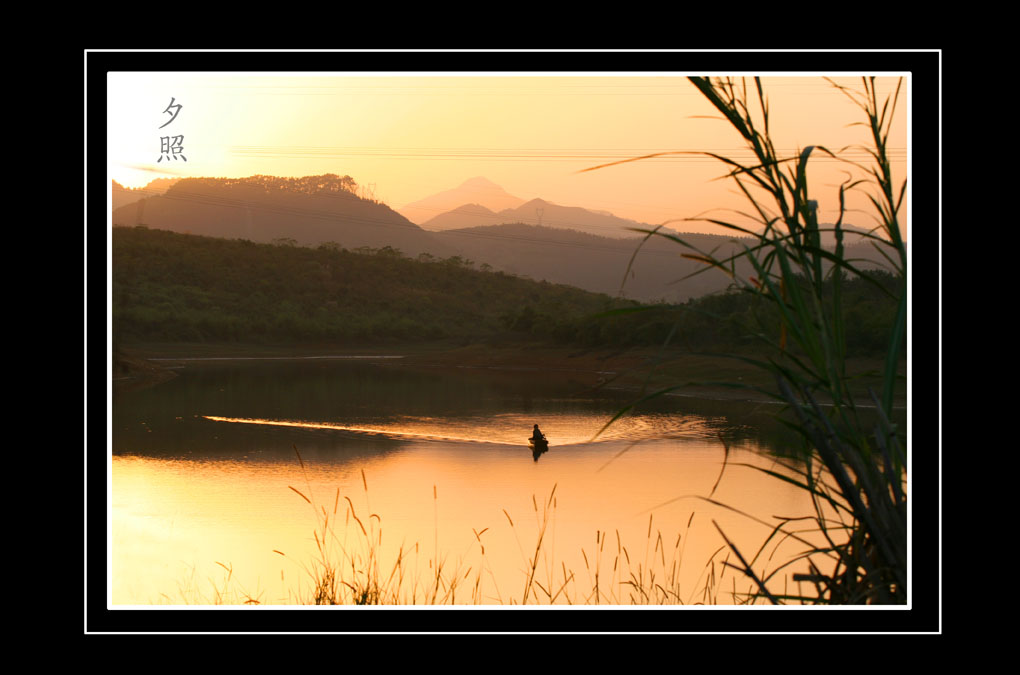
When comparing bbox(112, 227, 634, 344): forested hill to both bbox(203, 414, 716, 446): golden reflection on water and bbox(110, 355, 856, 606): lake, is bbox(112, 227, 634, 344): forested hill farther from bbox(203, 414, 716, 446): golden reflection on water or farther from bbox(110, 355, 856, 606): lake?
bbox(203, 414, 716, 446): golden reflection on water

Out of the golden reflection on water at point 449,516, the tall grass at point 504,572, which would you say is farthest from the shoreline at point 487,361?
the tall grass at point 504,572

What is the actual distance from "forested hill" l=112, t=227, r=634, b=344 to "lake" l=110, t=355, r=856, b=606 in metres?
7.23

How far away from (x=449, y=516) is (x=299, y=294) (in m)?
23.5

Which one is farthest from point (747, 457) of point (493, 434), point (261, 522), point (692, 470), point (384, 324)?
point (384, 324)

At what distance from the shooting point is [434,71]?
70.0 inches

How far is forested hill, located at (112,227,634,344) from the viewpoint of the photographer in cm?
2622

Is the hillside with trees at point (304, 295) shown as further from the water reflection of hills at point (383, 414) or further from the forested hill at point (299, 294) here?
the water reflection of hills at point (383, 414)

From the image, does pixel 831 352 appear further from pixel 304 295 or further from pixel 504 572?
pixel 304 295

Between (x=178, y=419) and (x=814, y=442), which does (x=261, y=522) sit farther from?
(x=178, y=419)

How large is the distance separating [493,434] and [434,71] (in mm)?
11977

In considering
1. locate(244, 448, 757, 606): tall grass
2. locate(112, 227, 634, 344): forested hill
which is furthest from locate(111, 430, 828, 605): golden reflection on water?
locate(112, 227, 634, 344): forested hill

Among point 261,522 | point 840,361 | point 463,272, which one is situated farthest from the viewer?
point 463,272

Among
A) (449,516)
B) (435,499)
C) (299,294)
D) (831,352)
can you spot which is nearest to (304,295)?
(299,294)

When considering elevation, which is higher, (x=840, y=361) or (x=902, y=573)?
(x=840, y=361)
